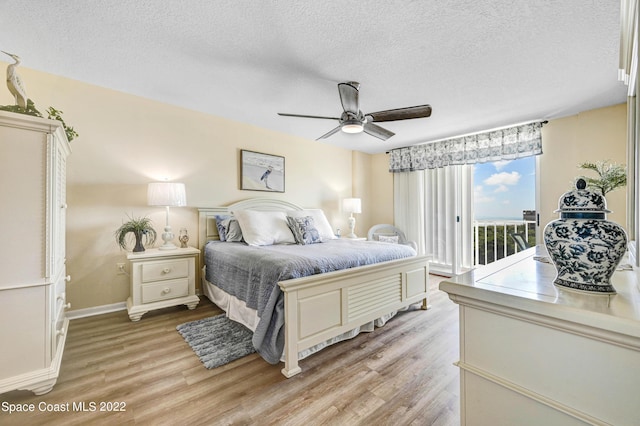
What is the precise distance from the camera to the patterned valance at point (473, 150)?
3.57m

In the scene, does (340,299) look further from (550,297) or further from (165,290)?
(165,290)

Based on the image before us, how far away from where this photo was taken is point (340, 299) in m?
2.07

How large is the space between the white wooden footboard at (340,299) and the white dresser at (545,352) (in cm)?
113

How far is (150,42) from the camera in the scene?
1.98 metres

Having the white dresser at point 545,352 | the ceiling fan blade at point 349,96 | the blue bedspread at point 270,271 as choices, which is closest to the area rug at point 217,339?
the blue bedspread at point 270,271

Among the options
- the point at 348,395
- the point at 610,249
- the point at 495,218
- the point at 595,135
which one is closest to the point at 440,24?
the point at 610,249

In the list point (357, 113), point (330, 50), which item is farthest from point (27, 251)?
point (357, 113)

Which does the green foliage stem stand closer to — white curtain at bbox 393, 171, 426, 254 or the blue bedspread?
the blue bedspread

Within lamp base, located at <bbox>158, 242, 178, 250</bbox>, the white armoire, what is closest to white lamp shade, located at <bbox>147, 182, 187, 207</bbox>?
lamp base, located at <bbox>158, 242, 178, 250</bbox>

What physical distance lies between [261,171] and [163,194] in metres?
1.47

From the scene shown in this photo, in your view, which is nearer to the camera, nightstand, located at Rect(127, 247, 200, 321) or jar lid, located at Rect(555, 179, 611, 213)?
jar lid, located at Rect(555, 179, 611, 213)

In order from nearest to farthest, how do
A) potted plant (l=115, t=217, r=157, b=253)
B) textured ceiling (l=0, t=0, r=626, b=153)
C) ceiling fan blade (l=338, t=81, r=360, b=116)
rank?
textured ceiling (l=0, t=0, r=626, b=153)
ceiling fan blade (l=338, t=81, r=360, b=116)
potted plant (l=115, t=217, r=157, b=253)

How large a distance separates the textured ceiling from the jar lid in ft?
4.88

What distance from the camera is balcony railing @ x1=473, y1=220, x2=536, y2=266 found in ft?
14.5
